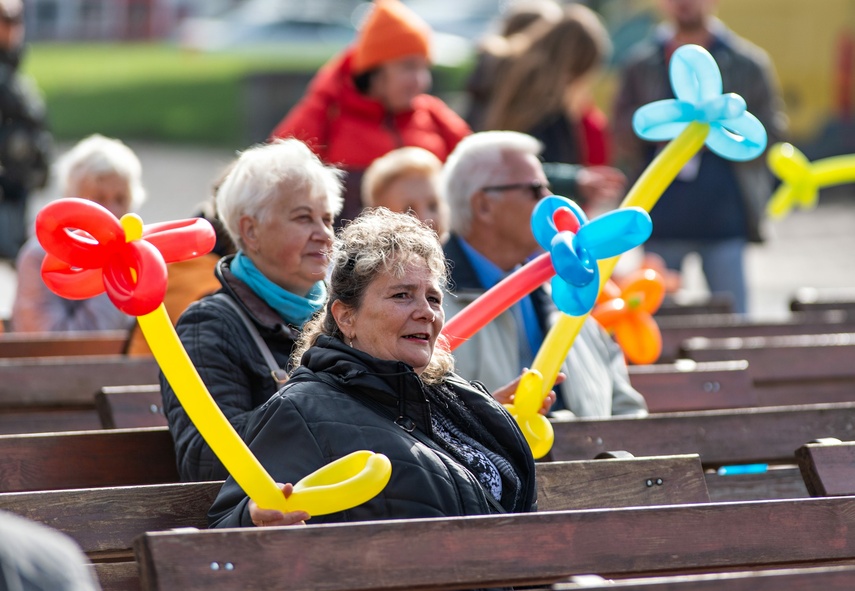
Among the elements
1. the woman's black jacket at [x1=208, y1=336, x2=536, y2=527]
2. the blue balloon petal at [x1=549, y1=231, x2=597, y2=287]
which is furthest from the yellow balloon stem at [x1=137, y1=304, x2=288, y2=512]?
the blue balloon petal at [x1=549, y1=231, x2=597, y2=287]

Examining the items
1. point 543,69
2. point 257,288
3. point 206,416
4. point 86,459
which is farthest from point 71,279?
point 543,69

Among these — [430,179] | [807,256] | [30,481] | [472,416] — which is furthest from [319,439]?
[807,256]

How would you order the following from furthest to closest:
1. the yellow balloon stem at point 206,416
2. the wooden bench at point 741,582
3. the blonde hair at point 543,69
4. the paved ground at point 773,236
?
the paved ground at point 773,236
the blonde hair at point 543,69
the yellow balloon stem at point 206,416
the wooden bench at point 741,582

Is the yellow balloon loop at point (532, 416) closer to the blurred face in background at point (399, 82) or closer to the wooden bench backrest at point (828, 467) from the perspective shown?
the wooden bench backrest at point (828, 467)

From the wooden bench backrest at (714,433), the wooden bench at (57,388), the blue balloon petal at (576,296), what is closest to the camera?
the blue balloon petal at (576,296)

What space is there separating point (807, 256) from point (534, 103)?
7.90m

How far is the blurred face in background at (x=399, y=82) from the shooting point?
6293 mm

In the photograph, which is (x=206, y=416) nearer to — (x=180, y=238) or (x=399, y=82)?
(x=180, y=238)

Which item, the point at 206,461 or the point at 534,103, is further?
the point at 534,103

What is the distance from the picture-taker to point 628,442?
3.88 meters

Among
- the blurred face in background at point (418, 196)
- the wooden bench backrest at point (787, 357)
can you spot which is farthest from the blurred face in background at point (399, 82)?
the wooden bench backrest at point (787, 357)

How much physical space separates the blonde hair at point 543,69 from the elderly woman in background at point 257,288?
282cm

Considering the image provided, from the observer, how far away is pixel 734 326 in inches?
229

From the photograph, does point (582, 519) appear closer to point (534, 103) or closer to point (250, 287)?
point (250, 287)
